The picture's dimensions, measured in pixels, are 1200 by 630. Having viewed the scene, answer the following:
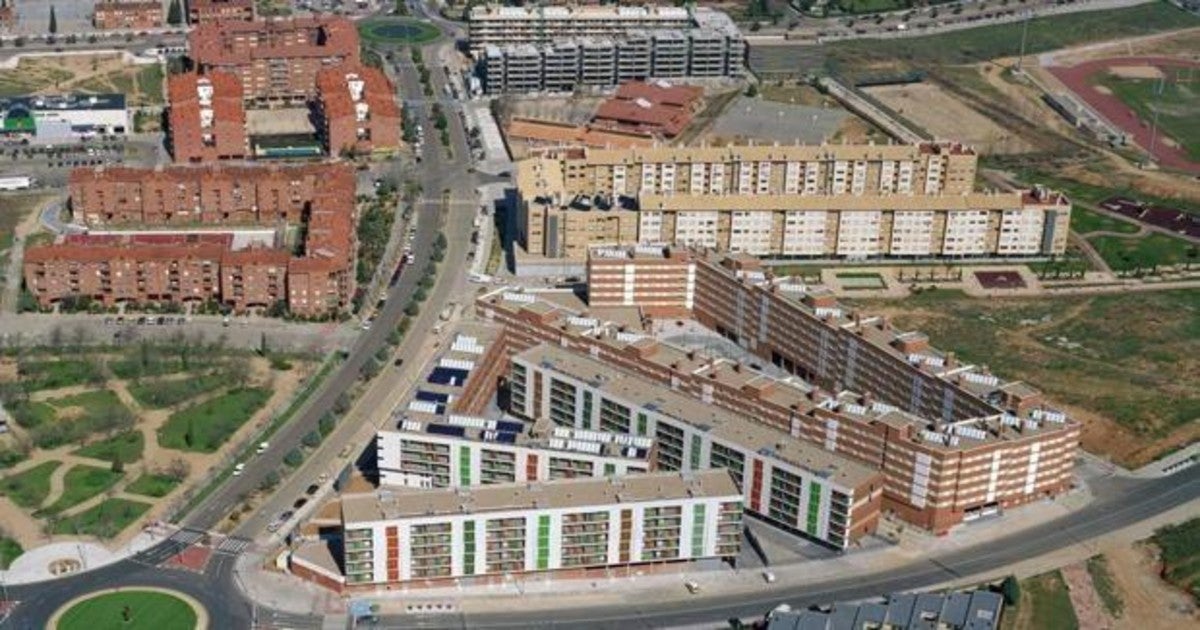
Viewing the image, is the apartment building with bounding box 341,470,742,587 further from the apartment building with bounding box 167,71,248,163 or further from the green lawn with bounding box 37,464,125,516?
the apartment building with bounding box 167,71,248,163

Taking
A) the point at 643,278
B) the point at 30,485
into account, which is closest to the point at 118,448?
the point at 30,485

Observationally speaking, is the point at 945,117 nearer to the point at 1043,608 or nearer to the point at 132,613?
the point at 1043,608

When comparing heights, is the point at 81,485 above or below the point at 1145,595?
above

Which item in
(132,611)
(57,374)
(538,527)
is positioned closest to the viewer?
(132,611)

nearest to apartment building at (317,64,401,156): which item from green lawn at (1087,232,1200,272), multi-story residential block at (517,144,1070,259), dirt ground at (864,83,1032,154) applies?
multi-story residential block at (517,144,1070,259)

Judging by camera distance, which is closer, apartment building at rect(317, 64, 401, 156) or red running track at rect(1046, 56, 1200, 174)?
apartment building at rect(317, 64, 401, 156)

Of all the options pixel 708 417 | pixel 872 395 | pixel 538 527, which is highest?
pixel 708 417

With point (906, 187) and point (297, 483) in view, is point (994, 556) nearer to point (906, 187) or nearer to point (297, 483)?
point (297, 483)
